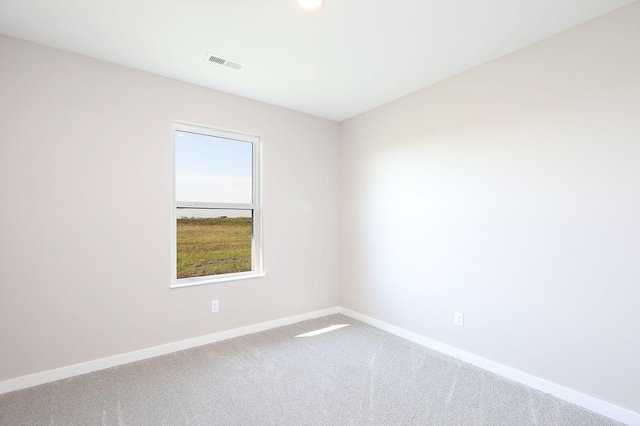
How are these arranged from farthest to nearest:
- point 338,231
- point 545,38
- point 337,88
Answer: point 338,231 → point 337,88 → point 545,38

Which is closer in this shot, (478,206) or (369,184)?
(478,206)

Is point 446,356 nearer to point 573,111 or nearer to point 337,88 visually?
point 573,111

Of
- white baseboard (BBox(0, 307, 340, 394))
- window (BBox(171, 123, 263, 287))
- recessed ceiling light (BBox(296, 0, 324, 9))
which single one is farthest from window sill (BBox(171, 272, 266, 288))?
recessed ceiling light (BBox(296, 0, 324, 9))

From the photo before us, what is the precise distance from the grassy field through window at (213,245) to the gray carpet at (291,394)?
2.65ft

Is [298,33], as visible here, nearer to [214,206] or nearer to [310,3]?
[310,3]

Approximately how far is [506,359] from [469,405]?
0.63m

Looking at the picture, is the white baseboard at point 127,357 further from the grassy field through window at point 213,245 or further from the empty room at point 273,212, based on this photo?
the grassy field through window at point 213,245

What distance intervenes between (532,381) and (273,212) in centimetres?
275

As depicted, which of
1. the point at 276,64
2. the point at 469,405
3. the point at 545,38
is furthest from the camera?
the point at 276,64

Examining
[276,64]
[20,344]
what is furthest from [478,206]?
[20,344]

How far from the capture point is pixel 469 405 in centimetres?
210

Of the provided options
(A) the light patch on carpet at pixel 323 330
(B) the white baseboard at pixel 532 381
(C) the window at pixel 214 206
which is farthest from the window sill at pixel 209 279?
(B) the white baseboard at pixel 532 381

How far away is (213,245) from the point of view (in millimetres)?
3330

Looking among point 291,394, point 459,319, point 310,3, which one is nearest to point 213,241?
point 291,394
